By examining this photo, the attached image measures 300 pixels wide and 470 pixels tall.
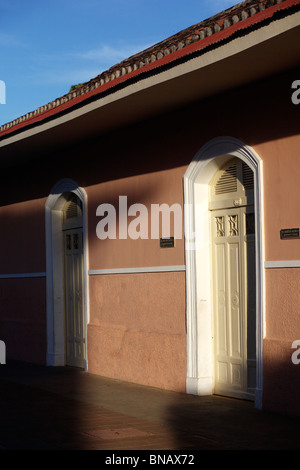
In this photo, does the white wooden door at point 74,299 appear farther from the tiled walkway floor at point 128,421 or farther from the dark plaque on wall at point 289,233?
the dark plaque on wall at point 289,233

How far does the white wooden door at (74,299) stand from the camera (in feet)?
42.7

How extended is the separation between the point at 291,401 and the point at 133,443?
202 cm

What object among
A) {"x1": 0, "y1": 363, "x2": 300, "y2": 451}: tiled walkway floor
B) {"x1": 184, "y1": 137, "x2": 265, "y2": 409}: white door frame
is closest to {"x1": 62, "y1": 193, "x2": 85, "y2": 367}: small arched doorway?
{"x1": 0, "y1": 363, "x2": 300, "y2": 451}: tiled walkway floor

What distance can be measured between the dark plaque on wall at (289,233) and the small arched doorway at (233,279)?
0.79 m

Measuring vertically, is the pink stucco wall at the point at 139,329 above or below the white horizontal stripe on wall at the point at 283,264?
below

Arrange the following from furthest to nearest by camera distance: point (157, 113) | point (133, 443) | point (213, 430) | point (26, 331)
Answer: point (26, 331) → point (157, 113) → point (213, 430) → point (133, 443)

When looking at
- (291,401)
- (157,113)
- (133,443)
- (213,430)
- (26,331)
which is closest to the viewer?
(133,443)

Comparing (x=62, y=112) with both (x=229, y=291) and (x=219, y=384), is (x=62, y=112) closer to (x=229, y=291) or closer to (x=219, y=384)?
(x=229, y=291)

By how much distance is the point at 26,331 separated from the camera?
14430 millimetres

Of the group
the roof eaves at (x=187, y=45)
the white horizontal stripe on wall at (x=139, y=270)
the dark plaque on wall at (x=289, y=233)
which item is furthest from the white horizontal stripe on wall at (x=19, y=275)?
the dark plaque on wall at (x=289, y=233)

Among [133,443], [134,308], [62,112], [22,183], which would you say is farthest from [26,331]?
[133,443]

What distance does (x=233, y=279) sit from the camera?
373 inches

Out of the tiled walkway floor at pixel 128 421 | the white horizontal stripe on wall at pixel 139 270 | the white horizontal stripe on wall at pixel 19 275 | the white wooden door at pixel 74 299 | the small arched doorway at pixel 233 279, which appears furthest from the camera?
the white horizontal stripe on wall at pixel 19 275
